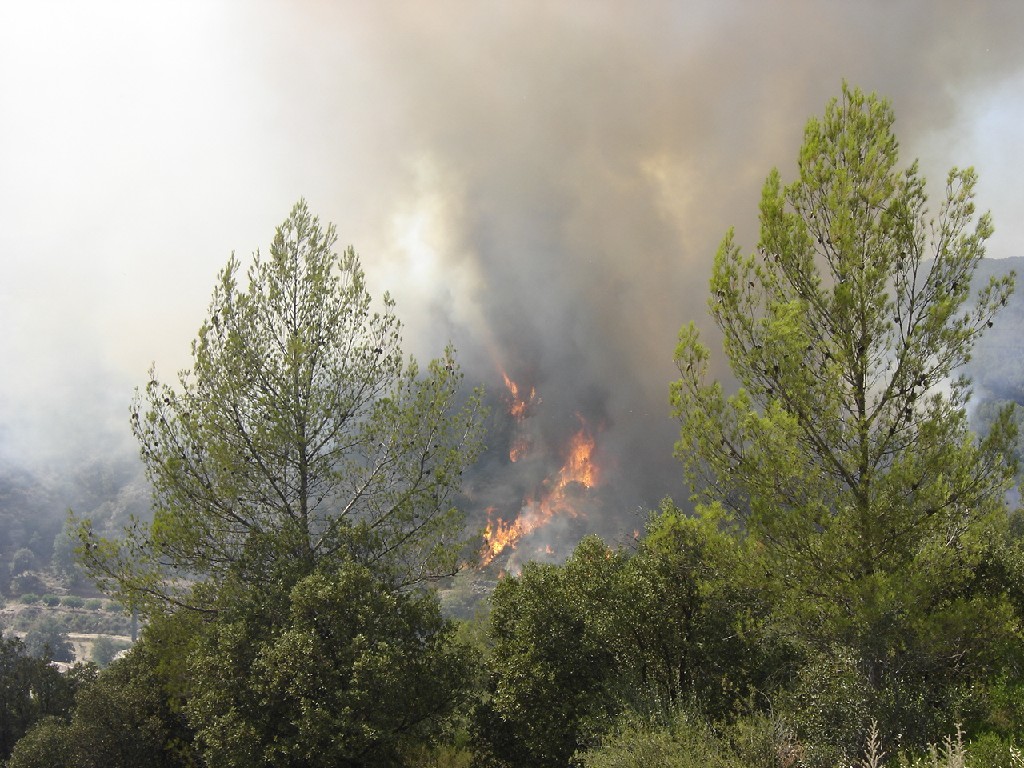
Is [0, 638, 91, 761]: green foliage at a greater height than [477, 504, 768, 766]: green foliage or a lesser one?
greater

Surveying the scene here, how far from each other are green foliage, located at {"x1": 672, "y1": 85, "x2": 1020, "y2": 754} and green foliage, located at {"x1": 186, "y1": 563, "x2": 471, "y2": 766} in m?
9.12

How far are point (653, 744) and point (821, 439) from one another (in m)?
7.35

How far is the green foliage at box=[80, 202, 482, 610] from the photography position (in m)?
17.5

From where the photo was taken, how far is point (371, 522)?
19.7 m

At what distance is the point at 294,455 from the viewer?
18984mm

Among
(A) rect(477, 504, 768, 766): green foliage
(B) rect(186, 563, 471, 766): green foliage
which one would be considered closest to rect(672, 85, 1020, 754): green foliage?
(A) rect(477, 504, 768, 766): green foliage

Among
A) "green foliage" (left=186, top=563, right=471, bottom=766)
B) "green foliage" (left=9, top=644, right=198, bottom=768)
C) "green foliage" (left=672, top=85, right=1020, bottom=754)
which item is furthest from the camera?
"green foliage" (left=9, top=644, right=198, bottom=768)

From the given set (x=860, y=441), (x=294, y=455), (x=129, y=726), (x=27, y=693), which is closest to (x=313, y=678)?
(x=294, y=455)

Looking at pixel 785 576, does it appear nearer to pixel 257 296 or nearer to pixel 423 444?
pixel 423 444

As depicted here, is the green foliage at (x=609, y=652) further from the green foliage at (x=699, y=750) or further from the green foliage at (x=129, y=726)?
the green foliage at (x=129, y=726)

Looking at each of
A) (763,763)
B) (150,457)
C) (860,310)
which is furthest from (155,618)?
(860,310)

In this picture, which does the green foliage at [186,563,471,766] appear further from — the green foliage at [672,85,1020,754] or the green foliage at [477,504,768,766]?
the green foliage at [672,85,1020,754]

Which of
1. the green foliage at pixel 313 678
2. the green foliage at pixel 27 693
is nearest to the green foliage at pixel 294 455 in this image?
the green foliage at pixel 313 678

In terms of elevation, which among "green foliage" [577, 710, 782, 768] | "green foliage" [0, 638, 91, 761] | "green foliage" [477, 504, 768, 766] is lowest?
"green foliage" [577, 710, 782, 768]
